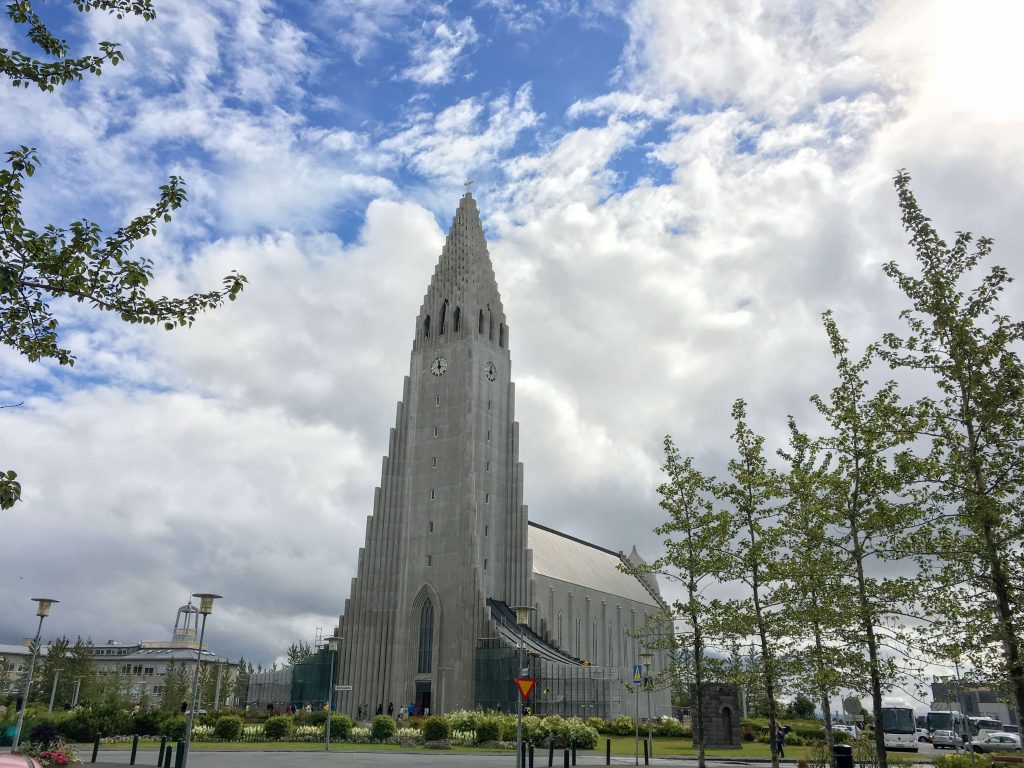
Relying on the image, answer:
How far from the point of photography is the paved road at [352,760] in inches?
1081

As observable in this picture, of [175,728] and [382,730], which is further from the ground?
[175,728]

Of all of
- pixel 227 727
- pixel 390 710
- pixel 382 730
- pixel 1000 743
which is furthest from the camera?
pixel 390 710

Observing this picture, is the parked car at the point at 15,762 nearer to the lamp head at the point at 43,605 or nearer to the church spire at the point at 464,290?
the lamp head at the point at 43,605

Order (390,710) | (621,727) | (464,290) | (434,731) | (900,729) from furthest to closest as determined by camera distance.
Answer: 1. (464,290)
2. (390,710)
3. (621,727)
4. (900,729)
5. (434,731)

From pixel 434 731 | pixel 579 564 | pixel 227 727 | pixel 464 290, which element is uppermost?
pixel 464 290

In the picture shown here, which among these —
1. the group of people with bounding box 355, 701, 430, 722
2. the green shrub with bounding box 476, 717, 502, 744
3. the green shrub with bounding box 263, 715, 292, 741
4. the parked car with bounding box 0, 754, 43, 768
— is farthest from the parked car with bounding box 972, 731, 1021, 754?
the parked car with bounding box 0, 754, 43, 768

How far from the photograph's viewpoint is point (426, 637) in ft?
240

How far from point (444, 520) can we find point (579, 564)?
30.4m

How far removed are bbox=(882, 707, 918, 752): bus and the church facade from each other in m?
19.3

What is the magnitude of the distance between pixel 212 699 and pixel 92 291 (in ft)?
378

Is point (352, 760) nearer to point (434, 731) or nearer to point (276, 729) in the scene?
point (434, 731)

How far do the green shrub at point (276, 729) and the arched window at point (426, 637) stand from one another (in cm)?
2847

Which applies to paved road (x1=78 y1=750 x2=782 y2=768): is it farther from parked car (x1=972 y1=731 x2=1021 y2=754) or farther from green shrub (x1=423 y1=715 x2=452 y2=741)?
parked car (x1=972 y1=731 x2=1021 y2=754)

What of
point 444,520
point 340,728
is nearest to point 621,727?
point 340,728
